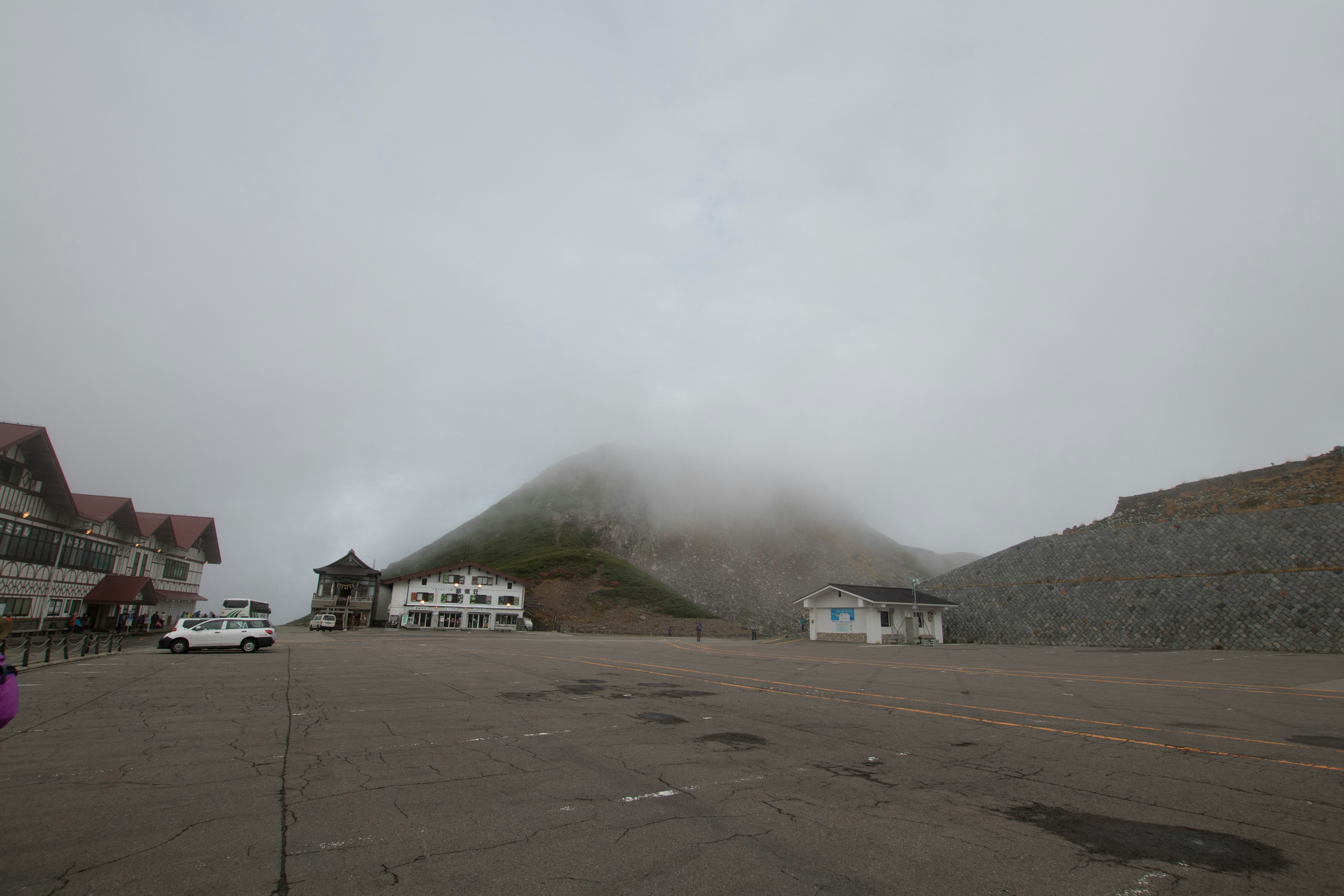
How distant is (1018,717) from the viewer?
12898 millimetres

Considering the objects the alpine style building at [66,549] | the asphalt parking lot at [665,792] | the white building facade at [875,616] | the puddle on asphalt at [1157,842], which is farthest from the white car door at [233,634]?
the white building facade at [875,616]

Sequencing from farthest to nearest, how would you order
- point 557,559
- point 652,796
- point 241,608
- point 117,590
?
1. point 557,559
2. point 241,608
3. point 117,590
4. point 652,796

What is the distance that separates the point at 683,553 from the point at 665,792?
504 feet

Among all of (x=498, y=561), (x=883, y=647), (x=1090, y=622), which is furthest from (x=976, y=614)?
(x=498, y=561)

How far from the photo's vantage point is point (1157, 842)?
19.0ft

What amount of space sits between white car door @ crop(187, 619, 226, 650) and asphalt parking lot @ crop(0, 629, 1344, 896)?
1447cm

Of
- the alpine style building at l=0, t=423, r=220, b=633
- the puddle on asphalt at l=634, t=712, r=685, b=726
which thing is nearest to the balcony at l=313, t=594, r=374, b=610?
the alpine style building at l=0, t=423, r=220, b=633

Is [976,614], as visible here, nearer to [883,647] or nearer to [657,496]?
[883,647]

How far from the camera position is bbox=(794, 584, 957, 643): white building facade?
2253 inches

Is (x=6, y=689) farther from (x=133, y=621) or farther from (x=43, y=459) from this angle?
(x=133, y=621)

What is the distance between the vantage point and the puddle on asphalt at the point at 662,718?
12127 mm

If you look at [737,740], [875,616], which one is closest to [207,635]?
[737,740]

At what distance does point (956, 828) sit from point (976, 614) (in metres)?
66.2

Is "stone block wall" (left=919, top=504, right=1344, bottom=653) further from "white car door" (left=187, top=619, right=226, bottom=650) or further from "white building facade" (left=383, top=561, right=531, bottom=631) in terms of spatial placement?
"white car door" (left=187, top=619, right=226, bottom=650)
